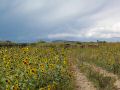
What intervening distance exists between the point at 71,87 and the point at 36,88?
1969 mm

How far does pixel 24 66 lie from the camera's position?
9.64m

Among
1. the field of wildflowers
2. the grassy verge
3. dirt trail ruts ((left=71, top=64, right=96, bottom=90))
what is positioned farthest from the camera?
dirt trail ruts ((left=71, top=64, right=96, bottom=90))

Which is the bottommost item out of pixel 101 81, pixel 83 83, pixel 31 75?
pixel 83 83

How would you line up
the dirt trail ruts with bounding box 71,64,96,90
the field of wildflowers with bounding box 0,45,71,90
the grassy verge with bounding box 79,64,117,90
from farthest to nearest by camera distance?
the dirt trail ruts with bounding box 71,64,96,90 < the grassy verge with bounding box 79,64,117,90 < the field of wildflowers with bounding box 0,45,71,90

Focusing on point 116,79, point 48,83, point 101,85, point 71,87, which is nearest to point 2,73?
point 48,83

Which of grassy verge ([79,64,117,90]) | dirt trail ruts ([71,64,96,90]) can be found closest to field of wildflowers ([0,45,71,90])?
dirt trail ruts ([71,64,96,90])

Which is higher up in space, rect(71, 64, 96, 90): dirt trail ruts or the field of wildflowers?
the field of wildflowers

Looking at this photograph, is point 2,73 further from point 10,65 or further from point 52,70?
point 52,70

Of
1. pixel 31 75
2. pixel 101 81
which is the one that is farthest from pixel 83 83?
pixel 31 75

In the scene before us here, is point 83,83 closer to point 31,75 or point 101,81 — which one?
point 101,81

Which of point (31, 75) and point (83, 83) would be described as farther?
point (83, 83)

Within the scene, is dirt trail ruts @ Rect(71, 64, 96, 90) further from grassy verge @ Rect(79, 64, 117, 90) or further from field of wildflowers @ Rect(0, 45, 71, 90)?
field of wildflowers @ Rect(0, 45, 71, 90)

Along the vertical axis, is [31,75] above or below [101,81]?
above

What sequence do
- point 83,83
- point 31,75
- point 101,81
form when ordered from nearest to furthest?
point 31,75, point 101,81, point 83,83
